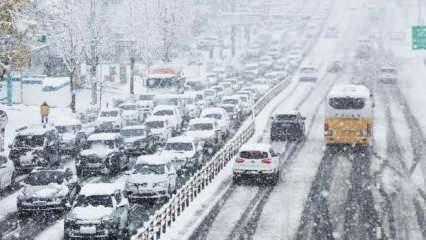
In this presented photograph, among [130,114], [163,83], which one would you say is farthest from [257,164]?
[163,83]

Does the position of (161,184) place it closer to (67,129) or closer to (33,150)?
(33,150)

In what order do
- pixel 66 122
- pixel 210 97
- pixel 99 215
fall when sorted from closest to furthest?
1. pixel 99 215
2. pixel 66 122
3. pixel 210 97

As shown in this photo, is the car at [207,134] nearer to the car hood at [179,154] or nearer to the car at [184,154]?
the car at [184,154]

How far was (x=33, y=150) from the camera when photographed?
39125 mm

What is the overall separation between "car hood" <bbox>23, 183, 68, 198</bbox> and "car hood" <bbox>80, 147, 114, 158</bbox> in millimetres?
7618

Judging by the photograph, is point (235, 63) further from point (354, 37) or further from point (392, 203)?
point (392, 203)

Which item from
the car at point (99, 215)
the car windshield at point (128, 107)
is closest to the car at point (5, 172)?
the car at point (99, 215)

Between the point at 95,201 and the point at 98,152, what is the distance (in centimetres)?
1160

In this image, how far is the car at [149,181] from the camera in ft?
103

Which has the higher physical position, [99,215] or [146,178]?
[146,178]

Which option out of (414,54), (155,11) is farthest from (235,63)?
(414,54)

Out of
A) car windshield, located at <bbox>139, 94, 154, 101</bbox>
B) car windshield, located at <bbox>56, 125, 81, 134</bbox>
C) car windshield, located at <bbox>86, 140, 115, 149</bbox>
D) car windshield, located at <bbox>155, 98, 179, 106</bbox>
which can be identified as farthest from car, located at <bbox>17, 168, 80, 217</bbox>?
car windshield, located at <bbox>139, 94, 154, 101</bbox>

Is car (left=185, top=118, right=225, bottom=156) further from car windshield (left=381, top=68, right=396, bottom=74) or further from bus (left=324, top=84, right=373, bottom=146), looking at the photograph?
car windshield (left=381, top=68, right=396, bottom=74)

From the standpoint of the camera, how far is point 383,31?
452 ft
